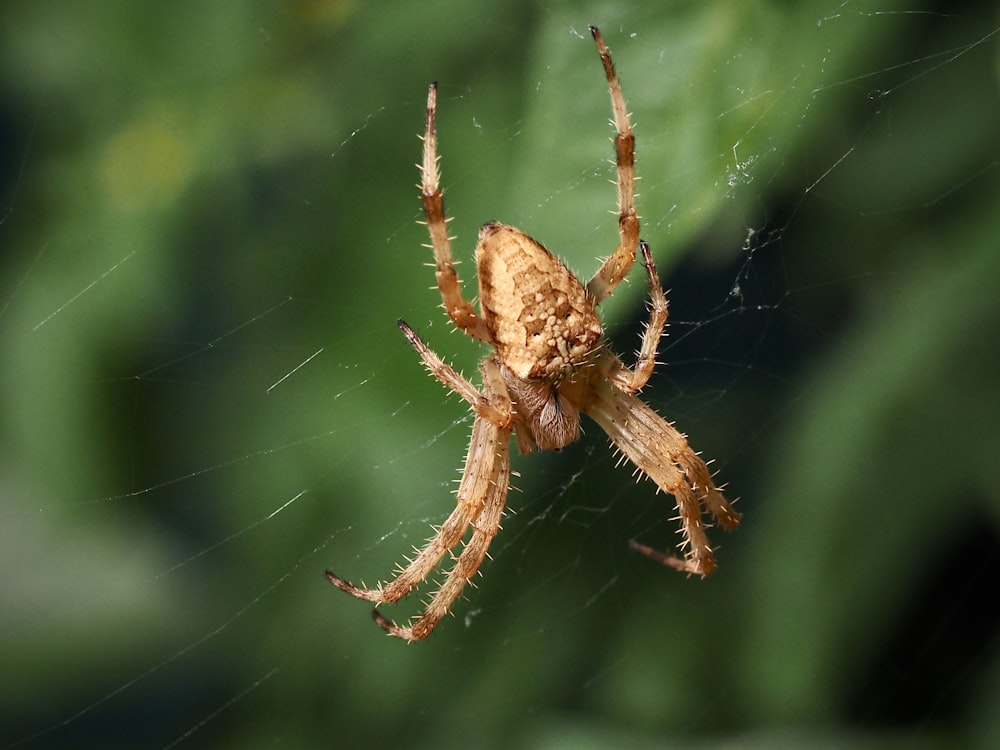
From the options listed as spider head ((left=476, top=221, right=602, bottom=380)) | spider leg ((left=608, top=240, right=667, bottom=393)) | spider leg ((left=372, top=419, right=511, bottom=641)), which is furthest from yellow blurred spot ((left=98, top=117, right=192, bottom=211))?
spider leg ((left=608, top=240, right=667, bottom=393))

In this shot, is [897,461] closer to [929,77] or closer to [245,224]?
[929,77]

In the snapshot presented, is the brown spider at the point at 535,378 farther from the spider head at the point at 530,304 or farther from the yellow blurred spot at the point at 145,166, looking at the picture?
the yellow blurred spot at the point at 145,166

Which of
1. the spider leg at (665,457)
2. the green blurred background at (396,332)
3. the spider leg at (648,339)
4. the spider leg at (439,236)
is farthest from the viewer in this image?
the spider leg at (665,457)

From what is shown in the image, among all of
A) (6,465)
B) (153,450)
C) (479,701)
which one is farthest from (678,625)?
(6,465)

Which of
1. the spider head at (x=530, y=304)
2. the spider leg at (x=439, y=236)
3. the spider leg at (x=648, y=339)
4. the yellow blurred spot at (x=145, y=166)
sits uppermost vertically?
the yellow blurred spot at (x=145, y=166)

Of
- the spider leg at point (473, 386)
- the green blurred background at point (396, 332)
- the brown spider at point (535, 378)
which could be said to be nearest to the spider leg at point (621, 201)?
the brown spider at point (535, 378)

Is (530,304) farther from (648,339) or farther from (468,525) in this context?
(468,525)

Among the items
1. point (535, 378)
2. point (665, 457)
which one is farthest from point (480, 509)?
point (665, 457)
